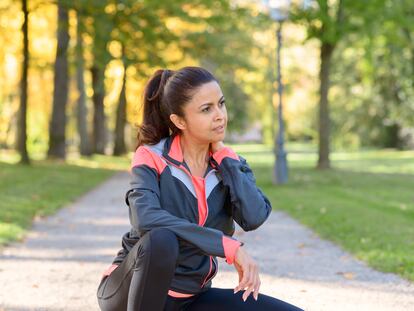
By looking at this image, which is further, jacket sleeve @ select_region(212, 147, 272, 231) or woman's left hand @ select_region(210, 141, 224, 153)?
woman's left hand @ select_region(210, 141, 224, 153)

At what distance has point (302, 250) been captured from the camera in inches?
307

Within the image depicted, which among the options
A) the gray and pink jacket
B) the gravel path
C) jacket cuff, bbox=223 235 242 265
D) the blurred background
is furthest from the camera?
the blurred background

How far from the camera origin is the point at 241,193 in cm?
303

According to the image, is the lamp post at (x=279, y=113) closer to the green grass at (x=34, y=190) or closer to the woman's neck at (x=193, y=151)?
the green grass at (x=34, y=190)

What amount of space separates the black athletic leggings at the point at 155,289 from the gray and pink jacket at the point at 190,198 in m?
0.07

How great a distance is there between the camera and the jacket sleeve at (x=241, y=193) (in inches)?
120

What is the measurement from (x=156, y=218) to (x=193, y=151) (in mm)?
437

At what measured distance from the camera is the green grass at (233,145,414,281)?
7.32m

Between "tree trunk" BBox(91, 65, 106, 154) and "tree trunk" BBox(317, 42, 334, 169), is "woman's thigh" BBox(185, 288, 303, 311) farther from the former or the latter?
"tree trunk" BBox(91, 65, 106, 154)

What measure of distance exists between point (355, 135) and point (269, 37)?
8348 millimetres

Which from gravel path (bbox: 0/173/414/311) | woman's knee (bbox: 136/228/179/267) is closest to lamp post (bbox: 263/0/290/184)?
gravel path (bbox: 0/173/414/311)

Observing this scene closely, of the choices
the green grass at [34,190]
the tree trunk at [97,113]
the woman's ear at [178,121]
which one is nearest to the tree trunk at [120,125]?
the tree trunk at [97,113]

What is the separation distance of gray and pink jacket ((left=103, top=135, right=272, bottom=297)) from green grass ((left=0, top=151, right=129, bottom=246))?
5265 mm

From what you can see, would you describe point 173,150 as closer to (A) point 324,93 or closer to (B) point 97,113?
(A) point 324,93
